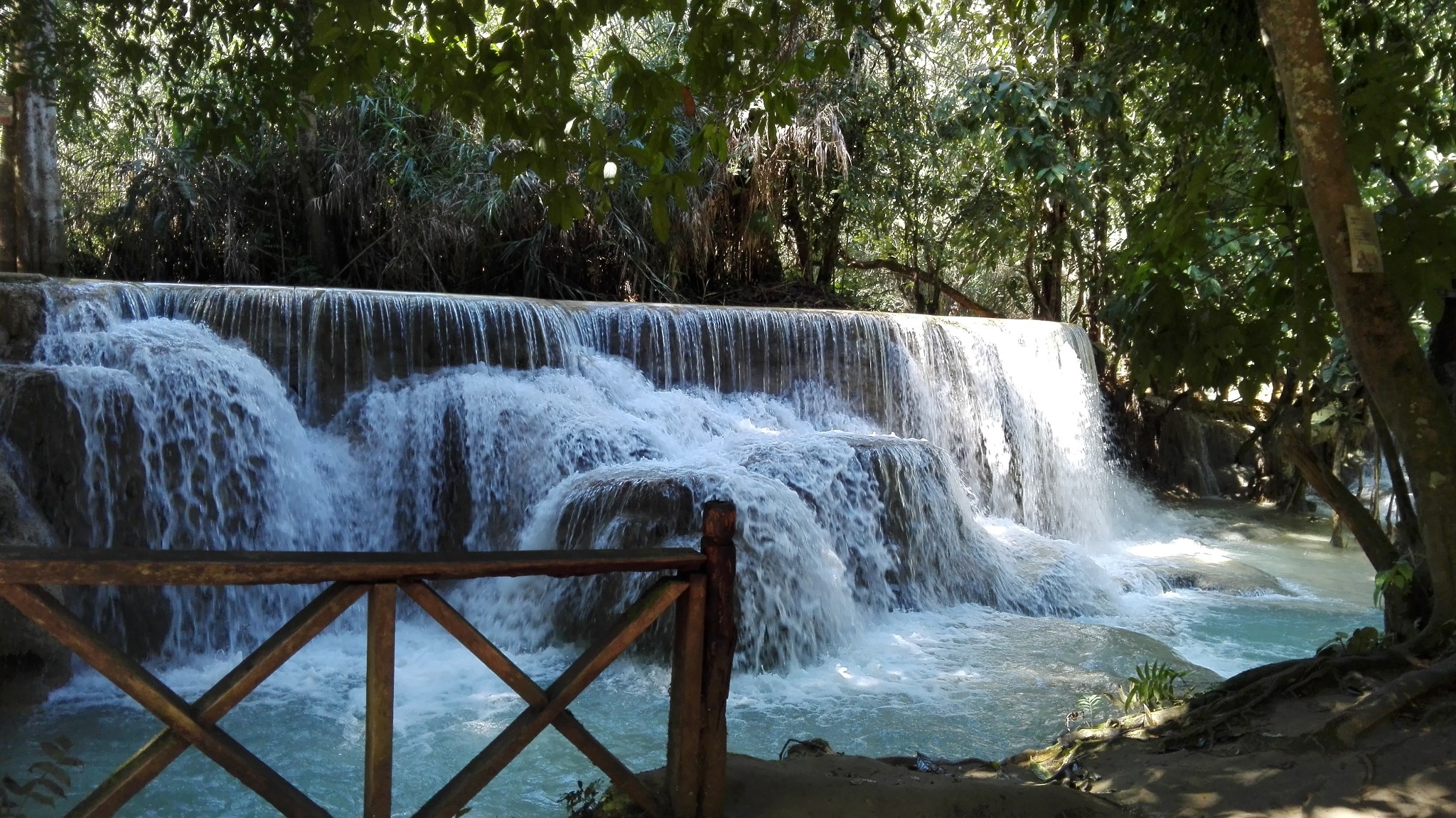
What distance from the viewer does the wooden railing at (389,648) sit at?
7.06 feet

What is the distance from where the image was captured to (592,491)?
679cm

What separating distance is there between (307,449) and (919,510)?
4.28 meters

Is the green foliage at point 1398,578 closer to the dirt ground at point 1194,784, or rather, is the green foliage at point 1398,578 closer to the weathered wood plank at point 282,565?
the dirt ground at point 1194,784

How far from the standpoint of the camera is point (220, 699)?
7.50 ft

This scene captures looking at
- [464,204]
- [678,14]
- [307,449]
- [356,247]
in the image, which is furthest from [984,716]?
[356,247]

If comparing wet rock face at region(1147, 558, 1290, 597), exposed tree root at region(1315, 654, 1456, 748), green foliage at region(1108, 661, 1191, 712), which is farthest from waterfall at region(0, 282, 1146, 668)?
exposed tree root at region(1315, 654, 1456, 748)

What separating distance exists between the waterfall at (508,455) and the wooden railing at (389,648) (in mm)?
3565

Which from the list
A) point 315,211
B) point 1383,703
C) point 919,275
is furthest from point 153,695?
point 919,275

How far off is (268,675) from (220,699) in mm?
147

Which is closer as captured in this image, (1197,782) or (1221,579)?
(1197,782)

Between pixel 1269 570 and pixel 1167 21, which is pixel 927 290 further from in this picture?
pixel 1167 21

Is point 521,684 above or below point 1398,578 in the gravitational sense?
below

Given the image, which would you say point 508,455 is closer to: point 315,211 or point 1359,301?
point 315,211

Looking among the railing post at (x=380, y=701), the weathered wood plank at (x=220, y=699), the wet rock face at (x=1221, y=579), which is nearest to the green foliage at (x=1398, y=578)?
the railing post at (x=380, y=701)
